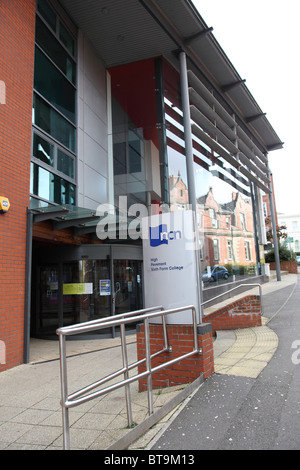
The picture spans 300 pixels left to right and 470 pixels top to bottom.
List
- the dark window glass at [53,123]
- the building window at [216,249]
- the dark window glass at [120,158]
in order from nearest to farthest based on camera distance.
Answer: the dark window glass at [53,123], the dark window glass at [120,158], the building window at [216,249]

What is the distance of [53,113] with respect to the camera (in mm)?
8883

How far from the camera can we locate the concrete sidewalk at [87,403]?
3.01 m

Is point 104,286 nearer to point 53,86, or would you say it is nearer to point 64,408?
point 53,86

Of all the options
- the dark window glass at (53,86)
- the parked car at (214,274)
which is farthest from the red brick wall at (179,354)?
the dark window glass at (53,86)

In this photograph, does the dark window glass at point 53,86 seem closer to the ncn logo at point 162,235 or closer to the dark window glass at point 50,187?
the dark window glass at point 50,187

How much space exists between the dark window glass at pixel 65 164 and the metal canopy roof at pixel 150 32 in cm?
453

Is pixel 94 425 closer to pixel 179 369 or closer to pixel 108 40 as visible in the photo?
pixel 179 369

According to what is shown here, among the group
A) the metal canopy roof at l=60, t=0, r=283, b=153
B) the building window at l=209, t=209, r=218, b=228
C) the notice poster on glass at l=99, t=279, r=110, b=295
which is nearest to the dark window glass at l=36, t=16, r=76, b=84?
the metal canopy roof at l=60, t=0, r=283, b=153

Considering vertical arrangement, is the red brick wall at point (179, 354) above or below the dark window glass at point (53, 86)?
below

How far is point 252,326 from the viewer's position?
730cm

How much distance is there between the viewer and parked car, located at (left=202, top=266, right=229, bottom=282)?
34.6 ft

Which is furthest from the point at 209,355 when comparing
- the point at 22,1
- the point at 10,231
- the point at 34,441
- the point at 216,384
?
the point at 22,1

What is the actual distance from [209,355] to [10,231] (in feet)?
14.3

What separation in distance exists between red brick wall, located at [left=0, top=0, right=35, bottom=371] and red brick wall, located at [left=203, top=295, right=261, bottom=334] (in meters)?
4.29
